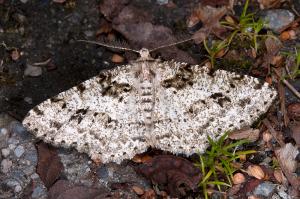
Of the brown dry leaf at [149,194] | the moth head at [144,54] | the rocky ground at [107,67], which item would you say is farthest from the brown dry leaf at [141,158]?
the moth head at [144,54]

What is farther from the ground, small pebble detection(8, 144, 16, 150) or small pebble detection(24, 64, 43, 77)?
small pebble detection(24, 64, 43, 77)

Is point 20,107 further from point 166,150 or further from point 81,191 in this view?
point 166,150

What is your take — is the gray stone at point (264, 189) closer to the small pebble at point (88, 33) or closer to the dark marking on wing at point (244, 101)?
the dark marking on wing at point (244, 101)

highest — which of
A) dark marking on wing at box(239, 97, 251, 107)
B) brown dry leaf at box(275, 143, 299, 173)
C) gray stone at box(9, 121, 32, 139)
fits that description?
dark marking on wing at box(239, 97, 251, 107)

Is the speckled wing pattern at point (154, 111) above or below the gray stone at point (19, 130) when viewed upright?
above

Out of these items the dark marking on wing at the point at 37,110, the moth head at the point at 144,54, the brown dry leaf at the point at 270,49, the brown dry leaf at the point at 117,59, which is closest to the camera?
the dark marking on wing at the point at 37,110

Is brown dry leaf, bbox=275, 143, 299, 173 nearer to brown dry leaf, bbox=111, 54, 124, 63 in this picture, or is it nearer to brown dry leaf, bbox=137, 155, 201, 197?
brown dry leaf, bbox=137, 155, 201, 197

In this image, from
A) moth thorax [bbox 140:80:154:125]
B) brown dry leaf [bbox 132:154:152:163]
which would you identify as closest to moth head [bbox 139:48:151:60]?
moth thorax [bbox 140:80:154:125]
